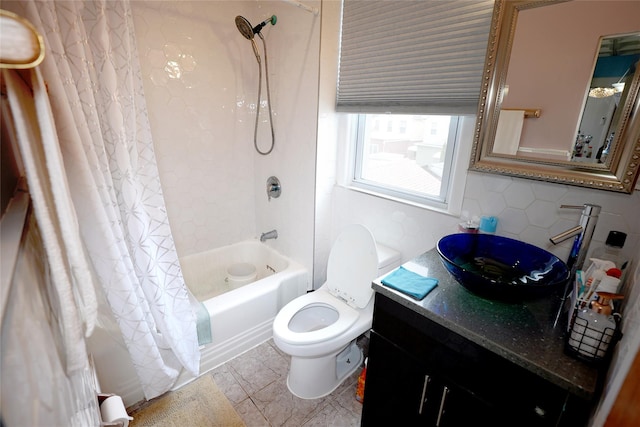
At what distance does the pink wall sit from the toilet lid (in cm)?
81

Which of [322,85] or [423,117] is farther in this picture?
[322,85]

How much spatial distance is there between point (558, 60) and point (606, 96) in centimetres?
20

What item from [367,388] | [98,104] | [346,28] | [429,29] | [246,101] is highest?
[346,28]

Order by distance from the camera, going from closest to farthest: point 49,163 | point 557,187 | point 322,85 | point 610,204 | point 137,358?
point 49,163 → point 610,204 → point 557,187 → point 137,358 → point 322,85

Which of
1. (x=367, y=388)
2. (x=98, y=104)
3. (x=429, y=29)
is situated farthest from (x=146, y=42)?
(x=367, y=388)

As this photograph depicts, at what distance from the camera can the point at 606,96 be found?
3.09 feet

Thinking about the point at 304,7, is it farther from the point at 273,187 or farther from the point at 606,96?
the point at 606,96

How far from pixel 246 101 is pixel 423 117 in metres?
1.35

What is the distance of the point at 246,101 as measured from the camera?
7.24ft

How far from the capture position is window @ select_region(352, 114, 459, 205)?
153cm

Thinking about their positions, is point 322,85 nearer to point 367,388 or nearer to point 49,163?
point 49,163

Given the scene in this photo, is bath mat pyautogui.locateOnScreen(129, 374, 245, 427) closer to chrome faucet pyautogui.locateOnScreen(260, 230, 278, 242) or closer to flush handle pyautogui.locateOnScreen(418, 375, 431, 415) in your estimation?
flush handle pyautogui.locateOnScreen(418, 375, 431, 415)

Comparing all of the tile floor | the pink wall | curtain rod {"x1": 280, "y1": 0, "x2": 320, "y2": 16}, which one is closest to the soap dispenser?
the pink wall

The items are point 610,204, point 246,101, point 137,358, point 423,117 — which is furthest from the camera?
point 246,101
